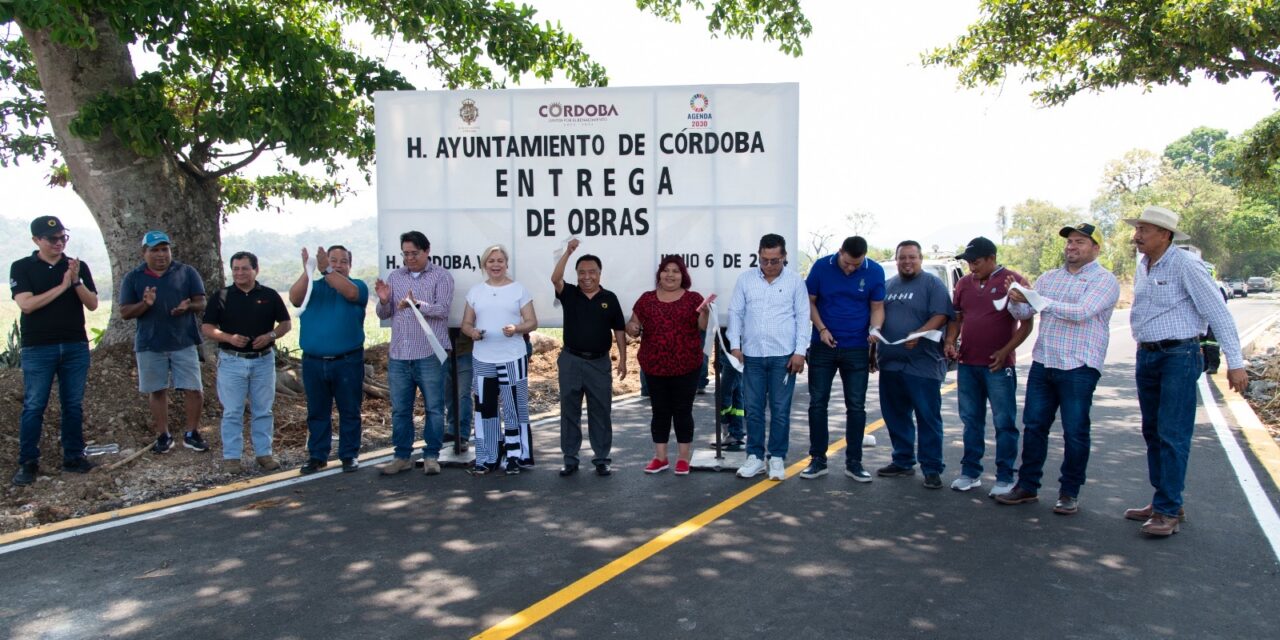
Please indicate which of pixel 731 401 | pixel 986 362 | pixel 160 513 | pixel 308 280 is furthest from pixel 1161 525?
pixel 160 513

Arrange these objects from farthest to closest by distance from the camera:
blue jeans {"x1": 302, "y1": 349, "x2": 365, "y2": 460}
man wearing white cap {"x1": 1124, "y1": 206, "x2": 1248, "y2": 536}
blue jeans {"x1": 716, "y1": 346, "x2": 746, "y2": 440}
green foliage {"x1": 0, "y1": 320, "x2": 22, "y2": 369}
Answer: green foliage {"x1": 0, "y1": 320, "x2": 22, "y2": 369}, blue jeans {"x1": 716, "y1": 346, "x2": 746, "y2": 440}, blue jeans {"x1": 302, "y1": 349, "x2": 365, "y2": 460}, man wearing white cap {"x1": 1124, "y1": 206, "x2": 1248, "y2": 536}

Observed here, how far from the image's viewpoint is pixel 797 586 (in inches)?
186

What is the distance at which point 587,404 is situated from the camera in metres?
7.41

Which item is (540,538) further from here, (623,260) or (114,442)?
(114,442)

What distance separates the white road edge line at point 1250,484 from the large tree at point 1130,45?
14.4 feet

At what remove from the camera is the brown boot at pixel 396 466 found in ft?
24.2

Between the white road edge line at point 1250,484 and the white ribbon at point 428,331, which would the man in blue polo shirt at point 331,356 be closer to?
the white ribbon at point 428,331

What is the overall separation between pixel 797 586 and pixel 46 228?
21.4ft

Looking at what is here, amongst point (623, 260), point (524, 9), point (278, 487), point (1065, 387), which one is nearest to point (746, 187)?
point (623, 260)

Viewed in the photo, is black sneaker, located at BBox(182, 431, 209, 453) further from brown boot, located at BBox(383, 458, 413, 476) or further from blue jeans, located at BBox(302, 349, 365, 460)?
brown boot, located at BBox(383, 458, 413, 476)

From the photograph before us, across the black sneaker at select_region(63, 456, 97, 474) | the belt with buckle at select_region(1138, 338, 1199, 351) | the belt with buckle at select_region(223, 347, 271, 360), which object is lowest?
the black sneaker at select_region(63, 456, 97, 474)

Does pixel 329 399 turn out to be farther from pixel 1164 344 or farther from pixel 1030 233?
pixel 1030 233

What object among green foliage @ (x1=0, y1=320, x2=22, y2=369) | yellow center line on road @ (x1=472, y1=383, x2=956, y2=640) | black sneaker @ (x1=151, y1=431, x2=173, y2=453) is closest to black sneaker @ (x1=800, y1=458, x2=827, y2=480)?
yellow center line on road @ (x1=472, y1=383, x2=956, y2=640)

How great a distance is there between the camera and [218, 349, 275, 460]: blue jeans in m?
7.42
